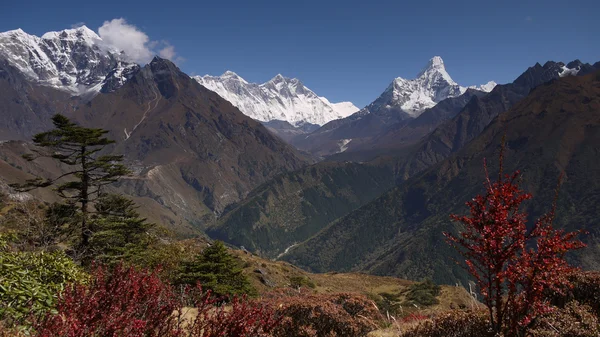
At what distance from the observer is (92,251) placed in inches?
1209

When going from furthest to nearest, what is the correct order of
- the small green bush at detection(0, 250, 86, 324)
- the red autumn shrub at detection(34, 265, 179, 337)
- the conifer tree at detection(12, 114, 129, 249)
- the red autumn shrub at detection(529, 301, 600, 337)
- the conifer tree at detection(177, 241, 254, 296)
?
1. the conifer tree at detection(177, 241, 254, 296)
2. the conifer tree at detection(12, 114, 129, 249)
3. the small green bush at detection(0, 250, 86, 324)
4. the red autumn shrub at detection(529, 301, 600, 337)
5. the red autumn shrub at detection(34, 265, 179, 337)

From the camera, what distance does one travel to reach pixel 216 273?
3506 cm

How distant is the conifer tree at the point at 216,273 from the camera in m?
32.3

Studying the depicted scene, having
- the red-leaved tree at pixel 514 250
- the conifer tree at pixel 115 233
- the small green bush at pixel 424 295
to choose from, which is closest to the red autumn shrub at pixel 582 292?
the red-leaved tree at pixel 514 250

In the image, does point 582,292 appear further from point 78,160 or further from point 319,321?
point 78,160

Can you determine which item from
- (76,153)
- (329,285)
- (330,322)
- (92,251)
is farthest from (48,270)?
(329,285)

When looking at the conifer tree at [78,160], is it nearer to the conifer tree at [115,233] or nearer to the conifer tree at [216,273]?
the conifer tree at [115,233]

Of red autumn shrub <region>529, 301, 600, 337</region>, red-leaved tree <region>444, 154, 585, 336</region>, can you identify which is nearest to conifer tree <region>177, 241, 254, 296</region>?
red autumn shrub <region>529, 301, 600, 337</region>

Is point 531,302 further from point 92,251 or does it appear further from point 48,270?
point 92,251

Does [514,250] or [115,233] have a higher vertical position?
[115,233]

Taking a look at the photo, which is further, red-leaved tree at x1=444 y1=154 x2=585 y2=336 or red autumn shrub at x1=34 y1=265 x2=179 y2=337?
red-leaved tree at x1=444 y1=154 x2=585 y2=336

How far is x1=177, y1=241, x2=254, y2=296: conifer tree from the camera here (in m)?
32.3

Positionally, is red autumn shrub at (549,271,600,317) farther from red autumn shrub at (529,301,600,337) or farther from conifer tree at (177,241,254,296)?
conifer tree at (177,241,254,296)

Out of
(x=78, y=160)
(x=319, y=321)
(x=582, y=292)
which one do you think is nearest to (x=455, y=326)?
(x=582, y=292)
